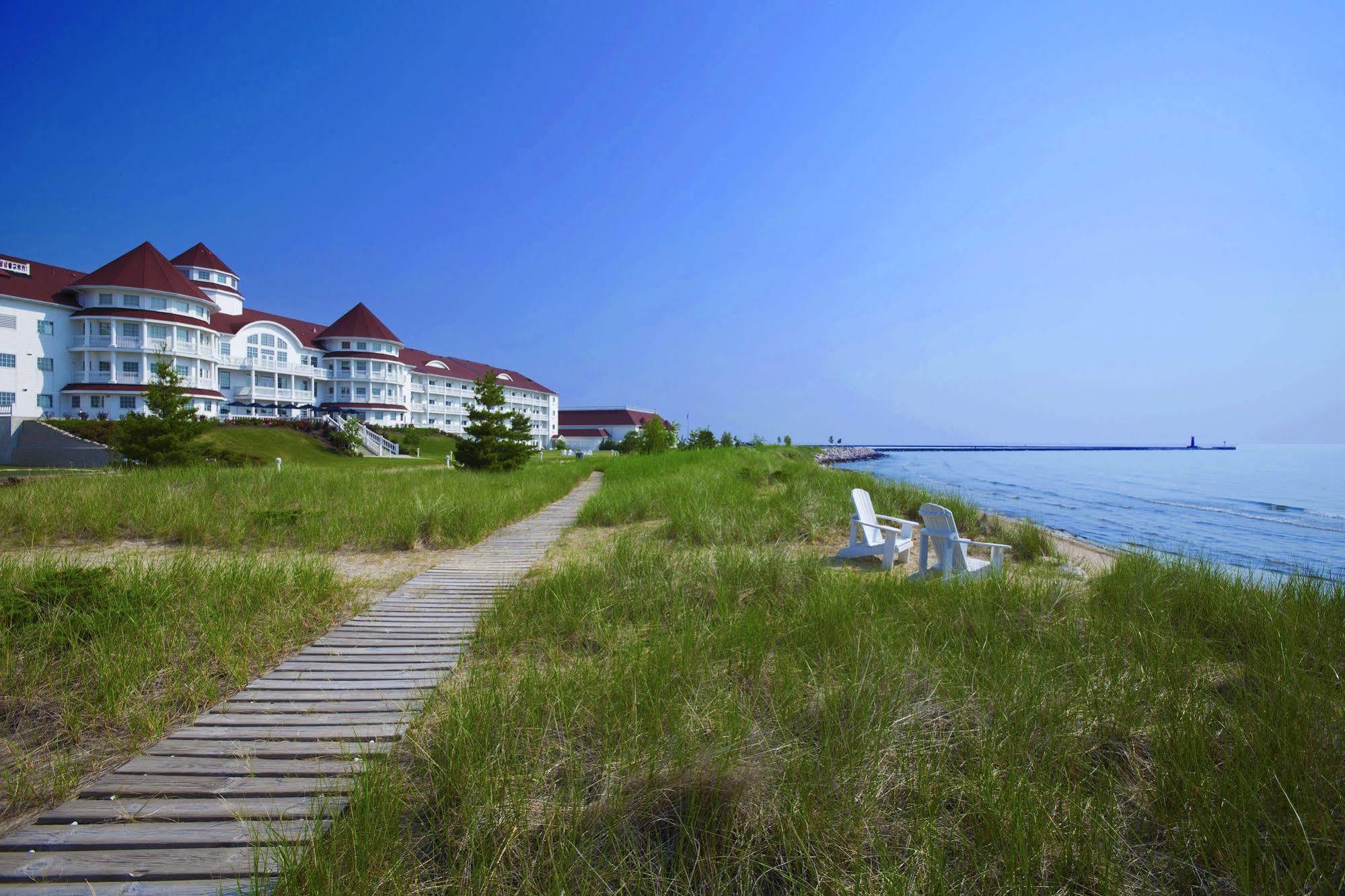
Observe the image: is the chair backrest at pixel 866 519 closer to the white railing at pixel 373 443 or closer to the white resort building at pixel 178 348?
the white railing at pixel 373 443

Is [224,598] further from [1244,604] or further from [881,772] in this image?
[1244,604]

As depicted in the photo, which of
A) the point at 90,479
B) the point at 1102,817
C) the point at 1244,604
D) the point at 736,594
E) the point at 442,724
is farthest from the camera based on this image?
the point at 90,479

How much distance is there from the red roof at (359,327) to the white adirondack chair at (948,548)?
60414 mm

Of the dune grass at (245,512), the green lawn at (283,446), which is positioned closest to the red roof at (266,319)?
the green lawn at (283,446)

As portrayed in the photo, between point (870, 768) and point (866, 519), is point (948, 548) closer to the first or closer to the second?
point (866, 519)

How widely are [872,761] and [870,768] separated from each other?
1.7 inches

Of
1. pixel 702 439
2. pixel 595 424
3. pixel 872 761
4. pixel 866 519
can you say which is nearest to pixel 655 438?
pixel 702 439

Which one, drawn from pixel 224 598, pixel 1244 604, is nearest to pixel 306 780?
pixel 224 598

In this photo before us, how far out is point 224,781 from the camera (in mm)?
2861

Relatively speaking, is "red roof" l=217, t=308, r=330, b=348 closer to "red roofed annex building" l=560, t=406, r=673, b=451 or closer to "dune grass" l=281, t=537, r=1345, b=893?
"red roofed annex building" l=560, t=406, r=673, b=451

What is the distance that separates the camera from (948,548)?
6.80m

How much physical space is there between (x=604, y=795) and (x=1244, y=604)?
5.34 meters

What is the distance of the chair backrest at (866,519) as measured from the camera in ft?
26.5

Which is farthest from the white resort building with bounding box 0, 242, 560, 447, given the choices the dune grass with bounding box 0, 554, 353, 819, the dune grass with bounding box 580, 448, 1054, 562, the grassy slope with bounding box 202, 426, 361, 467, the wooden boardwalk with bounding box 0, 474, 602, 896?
the wooden boardwalk with bounding box 0, 474, 602, 896
